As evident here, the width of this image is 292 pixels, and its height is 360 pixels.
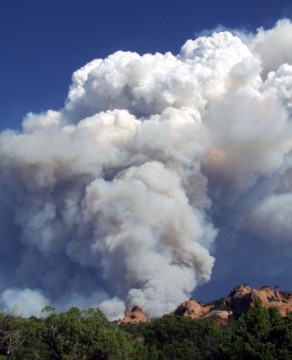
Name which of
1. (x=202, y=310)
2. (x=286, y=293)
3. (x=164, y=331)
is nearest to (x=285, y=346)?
(x=164, y=331)

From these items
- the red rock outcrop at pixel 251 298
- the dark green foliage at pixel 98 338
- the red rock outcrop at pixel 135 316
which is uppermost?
the red rock outcrop at pixel 251 298

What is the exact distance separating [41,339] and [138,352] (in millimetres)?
14201

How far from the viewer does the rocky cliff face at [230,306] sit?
99.8m

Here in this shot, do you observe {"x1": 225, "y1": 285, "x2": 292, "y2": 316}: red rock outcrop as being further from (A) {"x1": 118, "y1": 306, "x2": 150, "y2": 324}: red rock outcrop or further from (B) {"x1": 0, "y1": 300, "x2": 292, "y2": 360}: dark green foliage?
(B) {"x1": 0, "y1": 300, "x2": 292, "y2": 360}: dark green foliage

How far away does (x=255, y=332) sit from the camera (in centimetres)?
4297

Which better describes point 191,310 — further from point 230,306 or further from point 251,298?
point 251,298

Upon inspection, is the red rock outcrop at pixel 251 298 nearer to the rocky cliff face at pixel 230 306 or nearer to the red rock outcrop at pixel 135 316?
the rocky cliff face at pixel 230 306

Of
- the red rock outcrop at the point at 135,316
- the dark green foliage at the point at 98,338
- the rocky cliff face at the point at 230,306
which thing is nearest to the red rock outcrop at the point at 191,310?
the rocky cliff face at the point at 230,306

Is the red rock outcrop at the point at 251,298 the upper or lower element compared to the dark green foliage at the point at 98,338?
upper

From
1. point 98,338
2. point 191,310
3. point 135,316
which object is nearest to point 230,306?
point 191,310

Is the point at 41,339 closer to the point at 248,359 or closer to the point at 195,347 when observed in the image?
the point at 248,359

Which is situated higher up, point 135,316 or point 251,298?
point 251,298

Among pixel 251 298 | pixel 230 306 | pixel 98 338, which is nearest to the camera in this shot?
pixel 98 338

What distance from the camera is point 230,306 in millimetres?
108562
